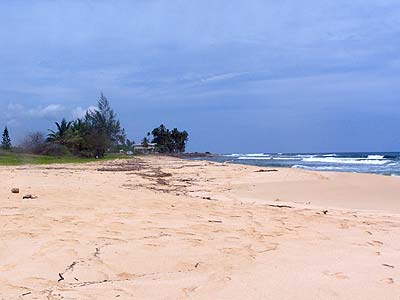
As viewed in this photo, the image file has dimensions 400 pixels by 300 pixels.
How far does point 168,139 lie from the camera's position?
8438cm

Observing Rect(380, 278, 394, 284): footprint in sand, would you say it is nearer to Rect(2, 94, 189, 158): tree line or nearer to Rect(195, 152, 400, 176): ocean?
Rect(195, 152, 400, 176): ocean

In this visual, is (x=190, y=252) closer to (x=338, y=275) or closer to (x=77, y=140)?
(x=338, y=275)

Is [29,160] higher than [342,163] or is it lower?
higher

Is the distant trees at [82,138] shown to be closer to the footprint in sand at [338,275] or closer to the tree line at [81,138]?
the tree line at [81,138]

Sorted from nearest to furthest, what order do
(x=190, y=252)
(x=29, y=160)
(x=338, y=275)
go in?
(x=338, y=275) < (x=190, y=252) < (x=29, y=160)

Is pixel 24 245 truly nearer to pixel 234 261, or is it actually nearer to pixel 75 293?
pixel 75 293

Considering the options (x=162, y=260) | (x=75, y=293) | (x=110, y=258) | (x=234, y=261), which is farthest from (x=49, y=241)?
(x=234, y=261)

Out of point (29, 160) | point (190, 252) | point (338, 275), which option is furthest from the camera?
point (29, 160)

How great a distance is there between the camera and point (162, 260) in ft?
12.3

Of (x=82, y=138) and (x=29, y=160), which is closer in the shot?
(x=29, y=160)

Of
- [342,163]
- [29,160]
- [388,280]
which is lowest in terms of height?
[342,163]

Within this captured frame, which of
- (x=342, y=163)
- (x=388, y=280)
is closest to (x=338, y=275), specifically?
(x=388, y=280)

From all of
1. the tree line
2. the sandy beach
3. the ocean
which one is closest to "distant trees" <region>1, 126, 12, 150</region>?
the tree line

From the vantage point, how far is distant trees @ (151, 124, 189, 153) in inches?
3310
